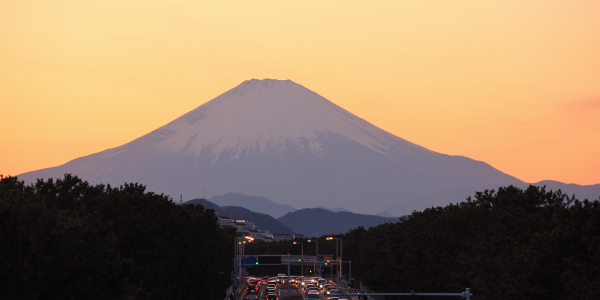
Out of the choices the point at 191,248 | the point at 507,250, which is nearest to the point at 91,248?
the point at 507,250

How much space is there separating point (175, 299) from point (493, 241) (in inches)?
1100

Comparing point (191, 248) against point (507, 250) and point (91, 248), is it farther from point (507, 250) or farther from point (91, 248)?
point (91, 248)

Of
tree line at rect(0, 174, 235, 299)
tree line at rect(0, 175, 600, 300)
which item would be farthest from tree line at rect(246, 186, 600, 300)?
tree line at rect(0, 174, 235, 299)

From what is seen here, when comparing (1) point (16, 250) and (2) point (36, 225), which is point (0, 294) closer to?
(1) point (16, 250)

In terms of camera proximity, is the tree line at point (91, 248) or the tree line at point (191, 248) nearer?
the tree line at point (91, 248)

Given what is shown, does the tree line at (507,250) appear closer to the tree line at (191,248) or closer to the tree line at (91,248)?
the tree line at (191,248)

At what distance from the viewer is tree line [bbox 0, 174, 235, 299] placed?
2989 cm

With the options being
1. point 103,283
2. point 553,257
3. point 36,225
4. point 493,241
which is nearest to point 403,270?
point 493,241

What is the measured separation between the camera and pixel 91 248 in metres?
37.7

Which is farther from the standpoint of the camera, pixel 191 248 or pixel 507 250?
pixel 191 248

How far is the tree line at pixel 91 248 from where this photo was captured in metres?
29.9

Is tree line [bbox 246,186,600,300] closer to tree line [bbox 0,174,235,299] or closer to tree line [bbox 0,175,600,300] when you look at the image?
tree line [bbox 0,175,600,300]

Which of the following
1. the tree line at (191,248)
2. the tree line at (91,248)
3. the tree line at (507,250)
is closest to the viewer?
the tree line at (91,248)

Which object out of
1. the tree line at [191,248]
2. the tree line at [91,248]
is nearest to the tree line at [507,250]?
the tree line at [191,248]
